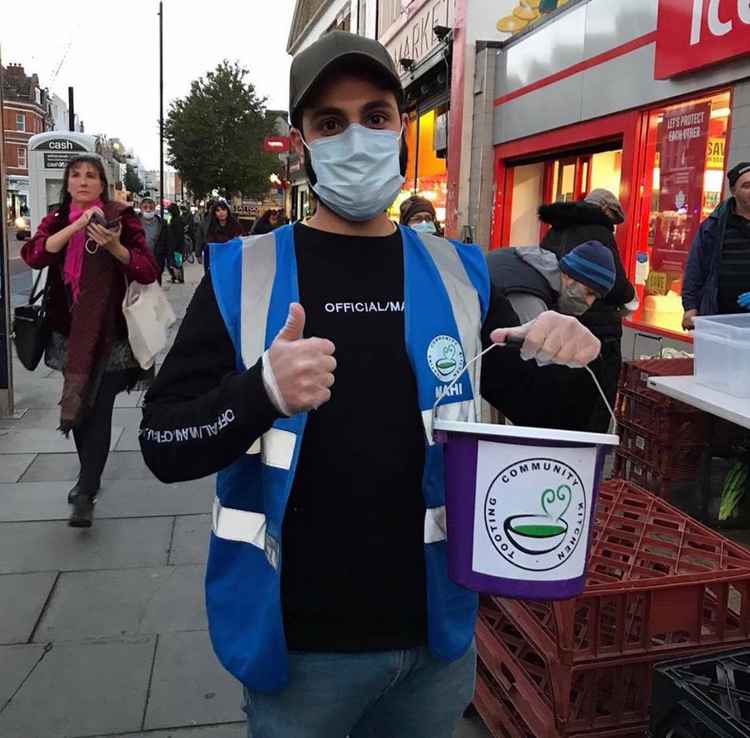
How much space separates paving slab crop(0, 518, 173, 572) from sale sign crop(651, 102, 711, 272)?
5196 mm

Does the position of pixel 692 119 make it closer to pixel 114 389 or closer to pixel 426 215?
pixel 426 215

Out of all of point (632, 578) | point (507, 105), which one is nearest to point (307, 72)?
point (632, 578)

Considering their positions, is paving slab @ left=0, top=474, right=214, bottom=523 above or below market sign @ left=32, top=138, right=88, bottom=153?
below

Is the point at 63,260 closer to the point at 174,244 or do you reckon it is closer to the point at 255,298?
the point at 255,298

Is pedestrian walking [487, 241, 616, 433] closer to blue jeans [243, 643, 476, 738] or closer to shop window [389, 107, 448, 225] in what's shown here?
blue jeans [243, 643, 476, 738]

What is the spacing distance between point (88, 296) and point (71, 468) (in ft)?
5.70

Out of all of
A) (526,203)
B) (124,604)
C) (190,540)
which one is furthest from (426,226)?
(526,203)

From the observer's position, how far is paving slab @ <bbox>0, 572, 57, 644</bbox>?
341 centimetres

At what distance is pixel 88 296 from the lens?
4414 mm

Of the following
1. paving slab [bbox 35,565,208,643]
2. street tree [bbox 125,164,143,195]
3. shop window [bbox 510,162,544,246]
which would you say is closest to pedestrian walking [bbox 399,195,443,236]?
paving slab [bbox 35,565,208,643]

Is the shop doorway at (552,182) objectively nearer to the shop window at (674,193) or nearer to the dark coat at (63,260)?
the shop window at (674,193)

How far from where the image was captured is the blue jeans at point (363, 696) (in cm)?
152

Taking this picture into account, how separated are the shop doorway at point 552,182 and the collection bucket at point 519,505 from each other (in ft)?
25.6

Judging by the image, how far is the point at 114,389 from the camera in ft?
15.1
